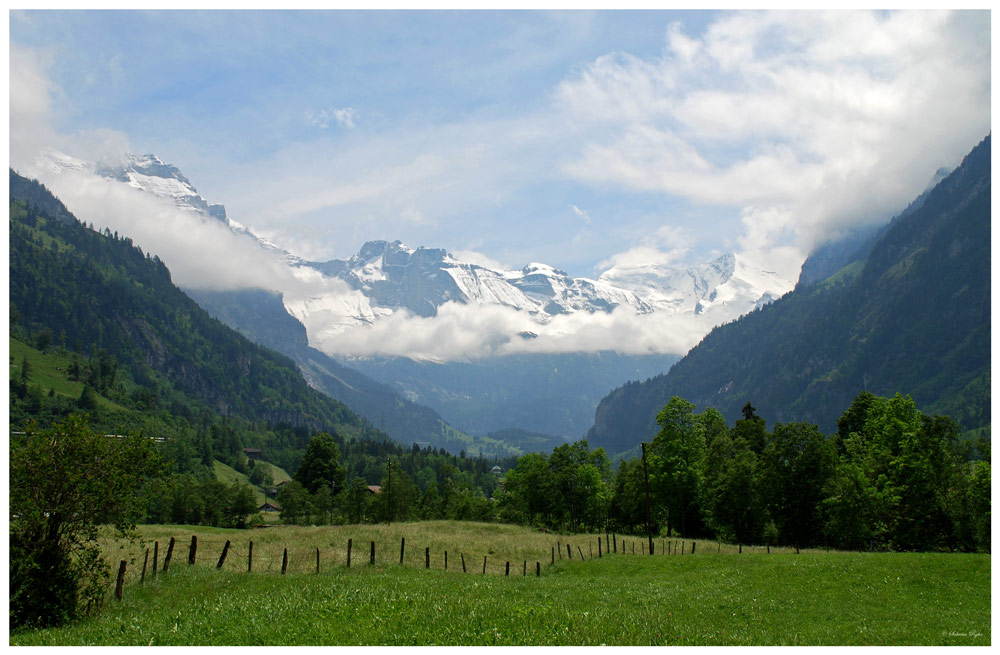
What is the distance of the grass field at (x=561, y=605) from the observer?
1975cm

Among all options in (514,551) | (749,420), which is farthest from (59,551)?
(749,420)

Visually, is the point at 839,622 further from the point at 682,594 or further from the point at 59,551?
the point at 59,551

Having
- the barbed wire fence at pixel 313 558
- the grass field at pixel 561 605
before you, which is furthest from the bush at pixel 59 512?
the barbed wire fence at pixel 313 558

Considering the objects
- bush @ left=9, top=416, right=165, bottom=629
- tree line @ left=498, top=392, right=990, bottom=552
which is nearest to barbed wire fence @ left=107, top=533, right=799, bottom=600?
bush @ left=9, top=416, right=165, bottom=629

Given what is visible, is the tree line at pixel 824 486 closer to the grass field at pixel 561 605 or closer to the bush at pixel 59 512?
the grass field at pixel 561 605

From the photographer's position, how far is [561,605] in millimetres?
25250

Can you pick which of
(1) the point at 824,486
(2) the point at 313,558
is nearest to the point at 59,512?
(2) the point at 313,558

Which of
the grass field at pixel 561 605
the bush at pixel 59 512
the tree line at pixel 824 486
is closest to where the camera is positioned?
the grass field at pixel 561 605

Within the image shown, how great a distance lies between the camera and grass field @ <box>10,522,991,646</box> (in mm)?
19750

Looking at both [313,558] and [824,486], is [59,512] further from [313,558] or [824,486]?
[824,486]

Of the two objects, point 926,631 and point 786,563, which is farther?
point 786,563

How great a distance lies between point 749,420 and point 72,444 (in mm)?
90534

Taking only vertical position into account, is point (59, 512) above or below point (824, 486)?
above

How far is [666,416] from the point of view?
76312 millimetres
